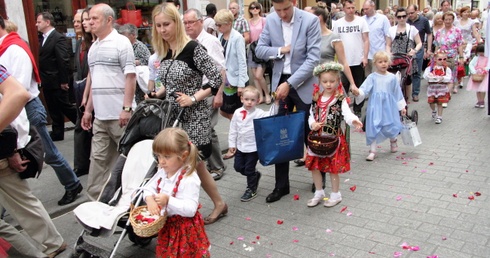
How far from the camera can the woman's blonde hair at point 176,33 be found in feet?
13.6

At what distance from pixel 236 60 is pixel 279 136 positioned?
98.5 inches

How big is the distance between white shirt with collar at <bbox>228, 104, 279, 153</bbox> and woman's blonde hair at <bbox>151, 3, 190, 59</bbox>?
1.20m

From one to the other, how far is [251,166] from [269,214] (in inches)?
23.9

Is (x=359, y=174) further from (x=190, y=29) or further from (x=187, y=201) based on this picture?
(x=187, y=201)

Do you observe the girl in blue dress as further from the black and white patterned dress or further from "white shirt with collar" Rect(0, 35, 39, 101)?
"white shirt with collar" Rect(0, 35, 39, 101)

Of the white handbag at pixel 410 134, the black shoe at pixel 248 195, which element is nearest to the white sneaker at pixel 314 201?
the black shoe at pixel 248 195

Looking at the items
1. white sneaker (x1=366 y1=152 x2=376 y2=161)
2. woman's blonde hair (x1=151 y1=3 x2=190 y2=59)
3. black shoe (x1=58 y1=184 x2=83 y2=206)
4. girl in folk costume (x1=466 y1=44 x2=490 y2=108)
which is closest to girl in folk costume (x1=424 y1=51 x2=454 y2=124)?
girl in folk costume (x1=466 y1=44 x2=490 y2=108)

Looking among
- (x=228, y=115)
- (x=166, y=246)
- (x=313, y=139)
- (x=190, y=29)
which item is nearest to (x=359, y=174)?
(x=313, y=139)

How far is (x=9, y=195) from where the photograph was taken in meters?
3.80

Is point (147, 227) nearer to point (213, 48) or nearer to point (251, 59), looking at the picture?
point (213, 48)

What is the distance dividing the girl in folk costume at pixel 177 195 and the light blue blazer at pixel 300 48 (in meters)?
1.89

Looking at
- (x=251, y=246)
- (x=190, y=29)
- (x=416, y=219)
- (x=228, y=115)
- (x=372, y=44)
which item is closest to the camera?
(x=251, y=246)

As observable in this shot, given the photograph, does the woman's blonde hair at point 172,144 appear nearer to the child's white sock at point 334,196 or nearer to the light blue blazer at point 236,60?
the child's white sock at point 334,196

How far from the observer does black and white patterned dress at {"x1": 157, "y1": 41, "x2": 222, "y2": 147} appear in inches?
168
